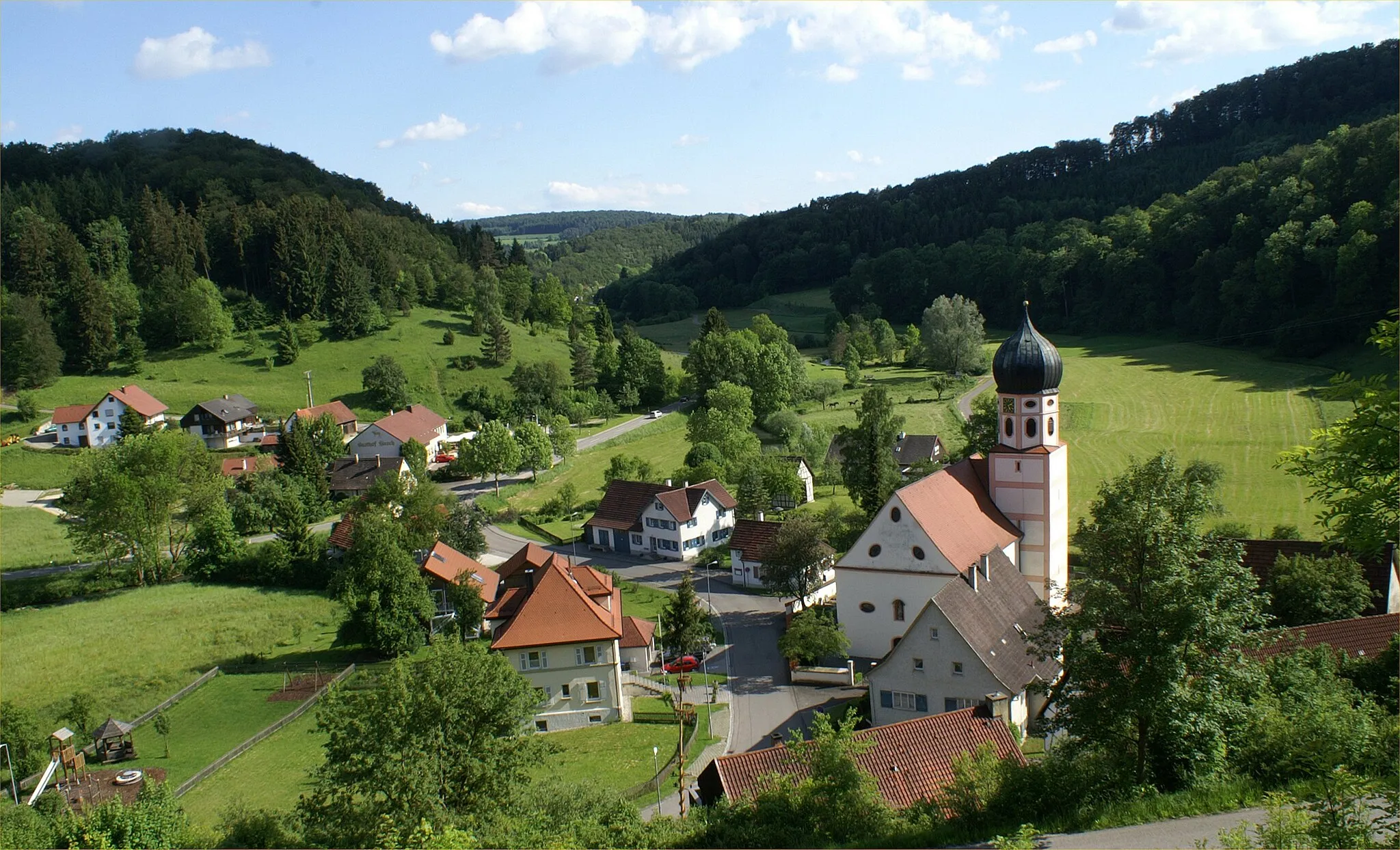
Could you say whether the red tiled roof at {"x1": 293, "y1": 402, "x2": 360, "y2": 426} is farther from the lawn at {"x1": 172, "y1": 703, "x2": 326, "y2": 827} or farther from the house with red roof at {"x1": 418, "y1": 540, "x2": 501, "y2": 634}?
the lawn at {"x1": 172, "y1": 703, "x2": 326, "y2": 827}

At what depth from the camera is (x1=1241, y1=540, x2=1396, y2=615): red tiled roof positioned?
28.8 m

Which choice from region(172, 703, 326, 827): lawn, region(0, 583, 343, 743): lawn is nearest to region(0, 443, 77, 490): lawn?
region(0, 583, 343, 743): lawn

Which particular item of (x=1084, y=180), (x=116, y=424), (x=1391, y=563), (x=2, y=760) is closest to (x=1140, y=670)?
(x=1391, y=563)

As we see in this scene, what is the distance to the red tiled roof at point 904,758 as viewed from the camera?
19109 mm

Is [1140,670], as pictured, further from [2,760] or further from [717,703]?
[2,760]

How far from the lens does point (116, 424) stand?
2805 inches

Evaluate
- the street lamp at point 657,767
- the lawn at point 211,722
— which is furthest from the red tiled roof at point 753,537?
the lawn at point 211,722

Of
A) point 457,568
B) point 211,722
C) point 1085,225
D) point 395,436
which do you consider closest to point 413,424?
point 395,436

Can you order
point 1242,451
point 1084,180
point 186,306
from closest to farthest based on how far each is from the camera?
point 1242,451 < point 186,306 < point 1084,180

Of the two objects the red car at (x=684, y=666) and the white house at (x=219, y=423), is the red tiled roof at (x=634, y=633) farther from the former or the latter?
the white house at (x=219, y=423)

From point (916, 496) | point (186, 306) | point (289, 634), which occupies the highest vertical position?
point (186, 306)

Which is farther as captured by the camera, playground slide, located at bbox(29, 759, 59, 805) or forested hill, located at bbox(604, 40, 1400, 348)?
forested hill, located at bbox(604, 40, 1400, 348)

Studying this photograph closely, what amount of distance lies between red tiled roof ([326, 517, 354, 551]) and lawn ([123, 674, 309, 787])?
10.7 metres

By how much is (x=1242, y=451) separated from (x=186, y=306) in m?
79.4
